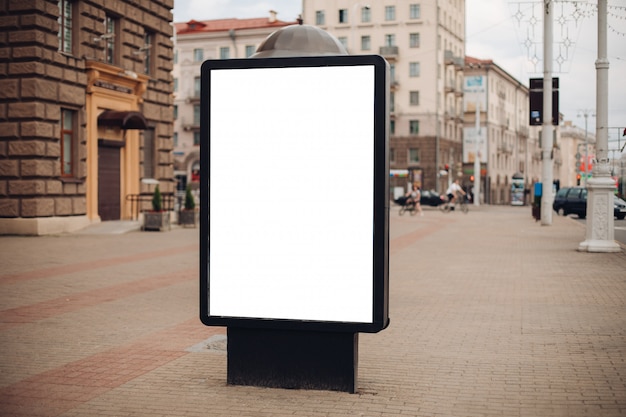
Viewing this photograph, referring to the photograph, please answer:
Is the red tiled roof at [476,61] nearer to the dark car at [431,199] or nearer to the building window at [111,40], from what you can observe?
the dark car at [431,199]

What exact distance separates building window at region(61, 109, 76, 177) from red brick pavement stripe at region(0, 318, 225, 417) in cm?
1779

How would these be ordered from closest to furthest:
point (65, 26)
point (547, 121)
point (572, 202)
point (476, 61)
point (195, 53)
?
point (65, 26)
point (547, 121)
point (572, 202)
point (195, 53)
point (476, 61)

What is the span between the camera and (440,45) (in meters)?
81.8

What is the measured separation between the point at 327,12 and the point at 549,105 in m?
54.7

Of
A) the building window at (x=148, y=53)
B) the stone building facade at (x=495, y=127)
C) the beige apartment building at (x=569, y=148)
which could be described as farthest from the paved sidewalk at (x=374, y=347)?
the beige apartment building at (x=569, y=148)

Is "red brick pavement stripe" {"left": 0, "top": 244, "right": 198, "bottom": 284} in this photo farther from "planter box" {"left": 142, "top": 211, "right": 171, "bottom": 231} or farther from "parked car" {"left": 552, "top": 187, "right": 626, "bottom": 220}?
"parked car" {"left": 552, "top": 187, "right": 626, "bottom": 220}

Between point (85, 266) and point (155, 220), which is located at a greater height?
point (155, 220)

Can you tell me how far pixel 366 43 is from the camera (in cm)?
8269

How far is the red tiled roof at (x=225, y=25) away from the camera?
84.9m

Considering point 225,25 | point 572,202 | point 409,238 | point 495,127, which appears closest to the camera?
point 409,238

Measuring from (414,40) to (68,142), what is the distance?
59720 mm

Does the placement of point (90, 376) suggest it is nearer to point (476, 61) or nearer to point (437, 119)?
point (437, 119)

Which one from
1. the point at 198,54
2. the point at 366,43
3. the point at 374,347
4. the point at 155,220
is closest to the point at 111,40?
the point at 155,220

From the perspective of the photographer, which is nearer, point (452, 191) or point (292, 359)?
point (292, 359)
